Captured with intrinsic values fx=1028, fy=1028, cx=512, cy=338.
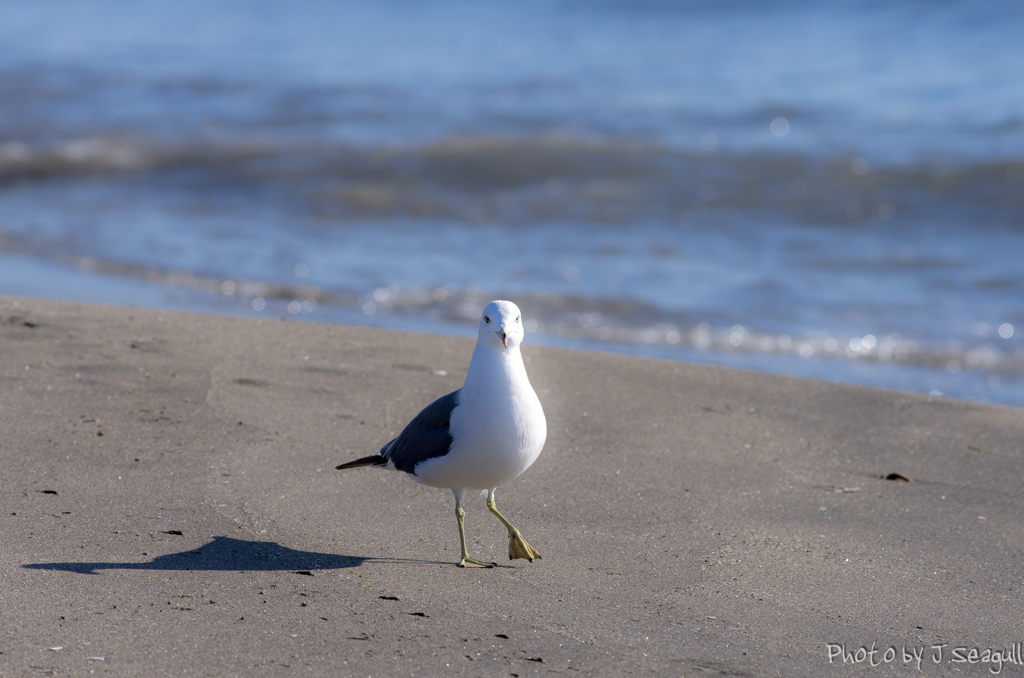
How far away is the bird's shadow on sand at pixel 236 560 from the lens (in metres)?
2.97

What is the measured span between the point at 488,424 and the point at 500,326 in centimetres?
29

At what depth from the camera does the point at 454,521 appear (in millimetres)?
3561

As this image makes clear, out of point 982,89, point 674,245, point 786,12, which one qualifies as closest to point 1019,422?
point 674,245

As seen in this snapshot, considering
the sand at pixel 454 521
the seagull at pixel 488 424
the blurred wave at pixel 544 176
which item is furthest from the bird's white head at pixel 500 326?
the blurred wave at pixel 544 176

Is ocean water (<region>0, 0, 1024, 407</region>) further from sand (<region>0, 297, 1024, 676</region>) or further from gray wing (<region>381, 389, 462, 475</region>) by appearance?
gray wing (<region>381, 389, 462, 475</region>)

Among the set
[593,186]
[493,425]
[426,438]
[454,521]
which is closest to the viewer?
[493,425]

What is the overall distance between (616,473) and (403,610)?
1337mm

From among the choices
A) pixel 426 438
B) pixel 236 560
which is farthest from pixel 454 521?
pixel 236 560

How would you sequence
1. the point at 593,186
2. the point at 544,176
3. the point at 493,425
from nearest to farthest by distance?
the point at 493,425 < the point at 593,186 < the point at 544,176

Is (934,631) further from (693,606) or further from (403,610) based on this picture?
(403,610)

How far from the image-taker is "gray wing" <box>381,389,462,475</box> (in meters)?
3.12

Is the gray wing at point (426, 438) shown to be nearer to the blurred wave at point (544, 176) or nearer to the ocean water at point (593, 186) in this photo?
the ocean water at point (593, 186)

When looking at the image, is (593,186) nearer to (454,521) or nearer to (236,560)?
(454,521)

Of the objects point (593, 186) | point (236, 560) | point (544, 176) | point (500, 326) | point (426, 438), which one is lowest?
point (236, 560)
